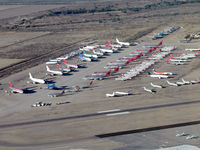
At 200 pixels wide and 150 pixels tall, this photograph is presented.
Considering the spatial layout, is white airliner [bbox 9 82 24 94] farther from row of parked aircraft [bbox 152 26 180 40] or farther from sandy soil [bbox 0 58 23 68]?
row of parked aircraft [bbox 152 26 180 40]

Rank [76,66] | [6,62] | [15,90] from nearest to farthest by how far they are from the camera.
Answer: [15,90], [76,66], [6,62]

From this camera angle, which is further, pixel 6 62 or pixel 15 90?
pixel 6 62

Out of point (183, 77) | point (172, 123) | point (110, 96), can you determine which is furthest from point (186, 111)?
point (183, 77)

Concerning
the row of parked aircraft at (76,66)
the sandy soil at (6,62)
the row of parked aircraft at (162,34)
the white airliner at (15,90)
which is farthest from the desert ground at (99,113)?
the row of parked aircraft at (162,34)

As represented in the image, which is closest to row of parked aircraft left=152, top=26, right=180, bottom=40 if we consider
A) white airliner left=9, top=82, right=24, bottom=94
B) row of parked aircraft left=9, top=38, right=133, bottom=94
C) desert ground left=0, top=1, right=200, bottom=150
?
row of parked aircraft left=9, top=38, right=133, bottom=94

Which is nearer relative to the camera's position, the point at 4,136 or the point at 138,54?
the point at 4,136

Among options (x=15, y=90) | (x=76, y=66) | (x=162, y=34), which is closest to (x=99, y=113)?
(x=15, y=90)

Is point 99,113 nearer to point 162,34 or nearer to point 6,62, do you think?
point 6,62

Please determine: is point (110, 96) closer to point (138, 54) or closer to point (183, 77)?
point (183, 77)

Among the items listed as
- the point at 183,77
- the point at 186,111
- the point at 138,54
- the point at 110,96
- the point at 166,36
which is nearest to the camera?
the point at 186,111

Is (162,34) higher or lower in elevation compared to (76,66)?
higher

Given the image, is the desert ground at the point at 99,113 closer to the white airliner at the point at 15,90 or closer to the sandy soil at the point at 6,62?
the sandy soil at the point at 6,62
